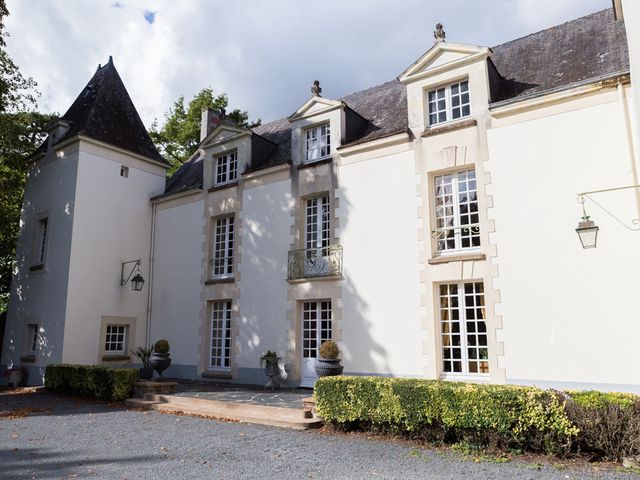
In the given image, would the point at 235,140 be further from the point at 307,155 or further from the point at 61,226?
the point at 61,226

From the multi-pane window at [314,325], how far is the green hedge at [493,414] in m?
4.11

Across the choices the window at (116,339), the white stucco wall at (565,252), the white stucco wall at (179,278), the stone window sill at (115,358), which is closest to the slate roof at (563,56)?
the white stucco wall at (565,252)

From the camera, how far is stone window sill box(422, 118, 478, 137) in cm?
996

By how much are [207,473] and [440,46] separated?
9.54 m

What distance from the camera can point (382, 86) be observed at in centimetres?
1425

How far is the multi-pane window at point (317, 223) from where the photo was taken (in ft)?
39.0

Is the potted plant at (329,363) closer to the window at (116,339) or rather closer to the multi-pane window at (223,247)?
the multi-pane window at (223,247)

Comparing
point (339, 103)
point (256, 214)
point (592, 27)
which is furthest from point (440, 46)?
point (256, 214)

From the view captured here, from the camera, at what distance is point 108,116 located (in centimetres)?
1526

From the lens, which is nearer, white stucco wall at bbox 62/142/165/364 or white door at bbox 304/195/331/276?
white door at bbox 304/195/331/276

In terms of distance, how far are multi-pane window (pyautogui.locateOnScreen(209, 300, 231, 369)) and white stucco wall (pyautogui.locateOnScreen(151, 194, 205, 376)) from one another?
17.1 inches

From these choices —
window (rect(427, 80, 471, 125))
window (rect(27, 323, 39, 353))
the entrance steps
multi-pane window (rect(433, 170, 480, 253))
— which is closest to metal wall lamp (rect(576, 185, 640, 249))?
multi-pane window (rect(433, 170, 480, 253))

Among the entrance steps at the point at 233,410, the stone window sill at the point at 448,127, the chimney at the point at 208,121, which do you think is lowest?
the entrance steps at the point at 233,410

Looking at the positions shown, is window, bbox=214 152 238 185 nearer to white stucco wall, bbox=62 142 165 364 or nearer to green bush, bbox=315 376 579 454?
white stucco wall, bbox=62 142 165 364
